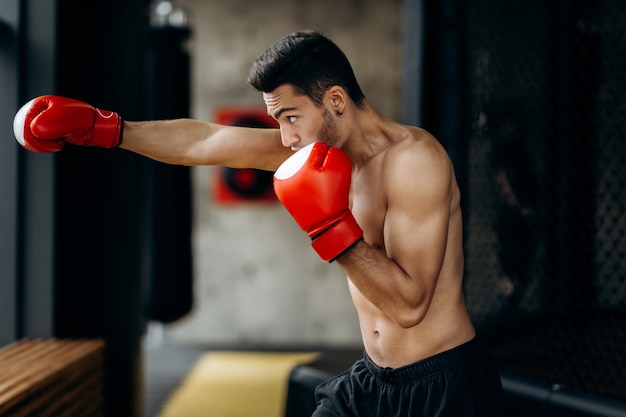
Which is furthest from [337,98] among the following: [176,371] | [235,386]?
[176,371]

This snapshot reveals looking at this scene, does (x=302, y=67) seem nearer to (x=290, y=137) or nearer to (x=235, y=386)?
(x=290, y=137)

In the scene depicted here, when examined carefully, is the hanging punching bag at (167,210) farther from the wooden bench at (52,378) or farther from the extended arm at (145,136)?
the extended arm at (145,136)

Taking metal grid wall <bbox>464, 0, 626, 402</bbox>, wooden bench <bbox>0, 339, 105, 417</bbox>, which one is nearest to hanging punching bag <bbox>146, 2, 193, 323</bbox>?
wooden bench <bbox>0, 339, 105, 417</bbox>

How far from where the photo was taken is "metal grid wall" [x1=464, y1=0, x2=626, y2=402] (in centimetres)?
266

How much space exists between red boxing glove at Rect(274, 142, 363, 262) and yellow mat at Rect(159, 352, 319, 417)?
1637mm

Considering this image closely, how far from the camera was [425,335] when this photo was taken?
133 centimetres

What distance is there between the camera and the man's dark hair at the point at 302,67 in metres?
1.29

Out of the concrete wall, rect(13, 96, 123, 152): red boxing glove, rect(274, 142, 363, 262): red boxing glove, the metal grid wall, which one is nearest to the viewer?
rect(274, 142, 363, 262): red boxing glove

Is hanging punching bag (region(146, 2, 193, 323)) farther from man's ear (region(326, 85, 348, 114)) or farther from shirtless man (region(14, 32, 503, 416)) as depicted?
man's ear (region(326, 85, 348, 114))

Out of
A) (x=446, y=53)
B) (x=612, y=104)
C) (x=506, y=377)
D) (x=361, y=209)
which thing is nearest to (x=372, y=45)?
(x=612, y=104)

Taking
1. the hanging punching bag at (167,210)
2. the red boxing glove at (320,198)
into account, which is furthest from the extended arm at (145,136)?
the hanging punching bag at (167,210)

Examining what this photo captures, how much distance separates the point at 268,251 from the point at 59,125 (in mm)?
3718

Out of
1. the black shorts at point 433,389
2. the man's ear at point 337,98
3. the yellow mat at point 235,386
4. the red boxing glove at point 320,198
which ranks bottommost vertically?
the yellow mat at point 235,386

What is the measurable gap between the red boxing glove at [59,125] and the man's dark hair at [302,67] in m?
0.38
